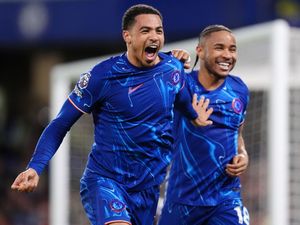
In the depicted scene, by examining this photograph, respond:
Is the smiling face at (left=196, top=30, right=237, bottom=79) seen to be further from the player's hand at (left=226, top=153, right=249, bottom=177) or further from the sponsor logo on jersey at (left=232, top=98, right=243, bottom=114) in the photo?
the player's hand at (left=226, top=153, right=249, bottom=177)

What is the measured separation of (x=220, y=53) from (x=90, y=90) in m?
1.03

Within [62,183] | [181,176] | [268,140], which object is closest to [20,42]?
[62,183]

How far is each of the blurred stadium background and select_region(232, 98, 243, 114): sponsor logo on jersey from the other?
409 centimetres

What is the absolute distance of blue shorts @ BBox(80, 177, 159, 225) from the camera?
6.71 m

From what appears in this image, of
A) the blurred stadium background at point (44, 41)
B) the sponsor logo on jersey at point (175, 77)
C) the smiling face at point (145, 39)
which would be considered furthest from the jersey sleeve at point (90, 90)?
the blurred stadium background at point (44, 41)

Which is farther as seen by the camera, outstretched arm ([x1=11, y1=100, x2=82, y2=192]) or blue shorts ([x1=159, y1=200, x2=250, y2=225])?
blue shorts ([x1=159, y1=200, x2=250, y2=225])

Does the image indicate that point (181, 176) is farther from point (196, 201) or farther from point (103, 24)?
point (103, 24)

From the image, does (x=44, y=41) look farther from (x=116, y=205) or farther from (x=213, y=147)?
(x=116, y=205)

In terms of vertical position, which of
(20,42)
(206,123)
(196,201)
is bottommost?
(196,201)

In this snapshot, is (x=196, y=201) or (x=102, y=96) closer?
(x=102, y=96)

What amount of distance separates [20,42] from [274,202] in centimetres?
838

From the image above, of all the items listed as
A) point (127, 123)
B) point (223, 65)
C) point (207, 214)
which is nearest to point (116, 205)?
point (127, 123)

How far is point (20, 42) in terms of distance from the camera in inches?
659

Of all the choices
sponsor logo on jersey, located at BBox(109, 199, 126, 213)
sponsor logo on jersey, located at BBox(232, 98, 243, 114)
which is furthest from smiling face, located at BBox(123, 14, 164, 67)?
sponsor logo on jersey, located at BBox(109, 199, 126, 213)
